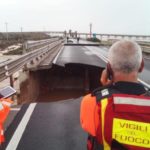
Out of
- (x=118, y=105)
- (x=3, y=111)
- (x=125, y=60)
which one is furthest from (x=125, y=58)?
(x=3, y=111)

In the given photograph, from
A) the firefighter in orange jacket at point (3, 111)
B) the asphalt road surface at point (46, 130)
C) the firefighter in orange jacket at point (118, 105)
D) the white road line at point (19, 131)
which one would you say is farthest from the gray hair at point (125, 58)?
the white road line at point (19, 131)

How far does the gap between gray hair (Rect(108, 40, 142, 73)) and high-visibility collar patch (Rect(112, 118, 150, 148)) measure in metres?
0.48

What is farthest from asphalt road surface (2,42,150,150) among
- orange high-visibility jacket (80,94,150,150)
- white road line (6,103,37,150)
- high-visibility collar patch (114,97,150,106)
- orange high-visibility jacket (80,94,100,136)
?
high-visibility collar patch (114,97,150,106)

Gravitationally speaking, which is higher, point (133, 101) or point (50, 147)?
point (133, 101)

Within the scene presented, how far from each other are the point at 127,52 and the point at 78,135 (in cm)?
369

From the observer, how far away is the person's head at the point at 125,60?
A: 2.94 metres

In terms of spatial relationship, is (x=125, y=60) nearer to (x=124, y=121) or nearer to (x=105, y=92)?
(x=105, y=92)

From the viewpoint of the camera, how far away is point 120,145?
272 cm

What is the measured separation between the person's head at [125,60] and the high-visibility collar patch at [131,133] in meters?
0.45

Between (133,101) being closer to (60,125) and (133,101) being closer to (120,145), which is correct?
(120,145)

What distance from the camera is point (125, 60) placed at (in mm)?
2932

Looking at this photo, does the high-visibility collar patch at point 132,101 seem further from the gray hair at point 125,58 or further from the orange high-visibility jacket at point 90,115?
the gray hair at point 125,58

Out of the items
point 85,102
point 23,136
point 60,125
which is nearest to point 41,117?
point 60,125

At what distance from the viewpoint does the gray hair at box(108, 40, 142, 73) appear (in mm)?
2934
